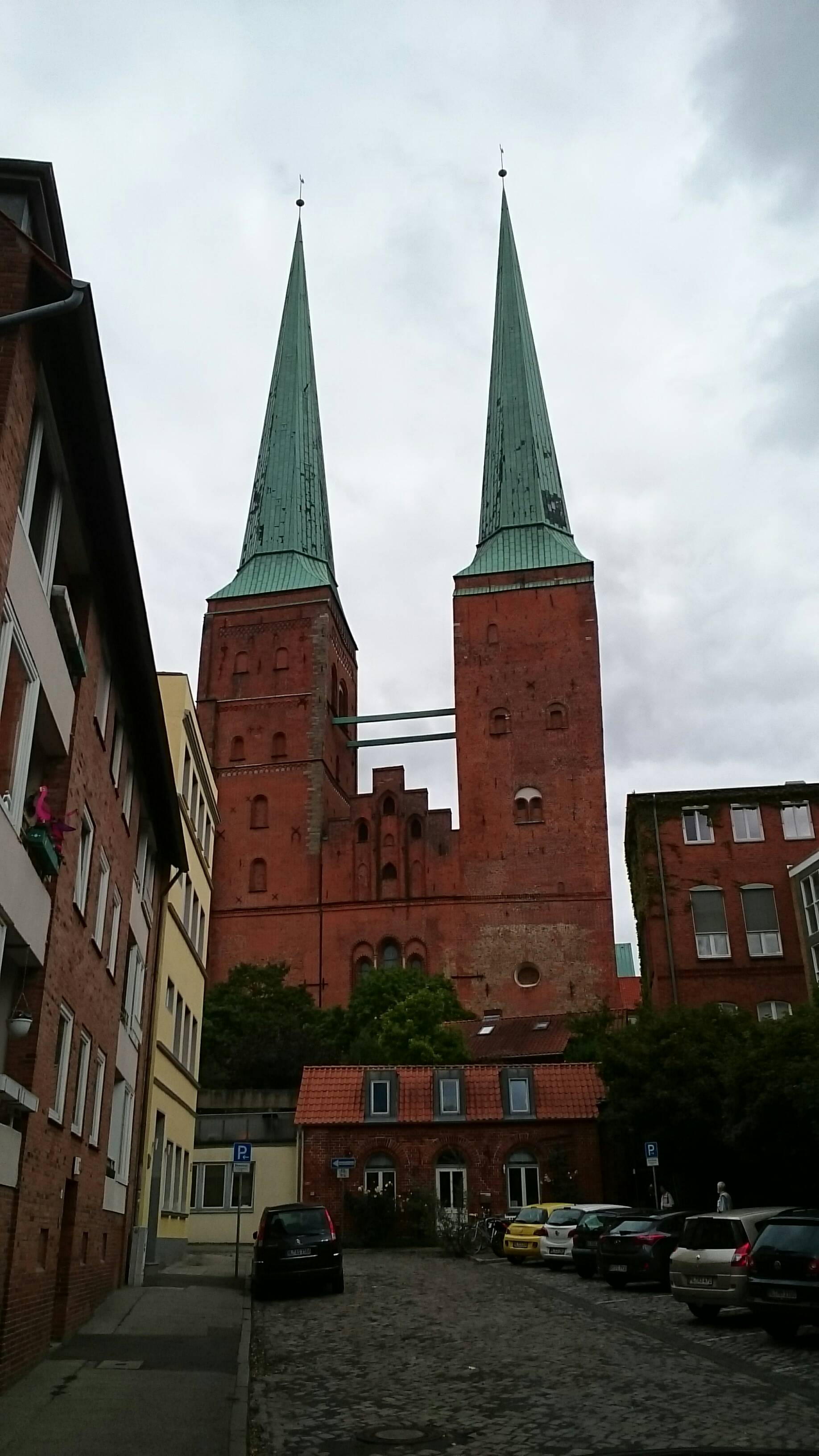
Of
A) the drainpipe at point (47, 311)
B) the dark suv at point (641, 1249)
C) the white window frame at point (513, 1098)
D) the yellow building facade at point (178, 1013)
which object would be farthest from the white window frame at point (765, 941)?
the drainpipe at point (47, 311)

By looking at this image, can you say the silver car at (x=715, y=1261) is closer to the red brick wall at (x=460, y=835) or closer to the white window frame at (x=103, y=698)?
the white window frame at (x=103, y=698)

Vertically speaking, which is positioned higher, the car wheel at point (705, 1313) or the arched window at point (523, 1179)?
the arched window at point (523, 1179)

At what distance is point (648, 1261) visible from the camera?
1889 centimetres

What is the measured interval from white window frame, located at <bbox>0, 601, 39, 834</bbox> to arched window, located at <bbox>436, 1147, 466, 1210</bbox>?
27.2 metres

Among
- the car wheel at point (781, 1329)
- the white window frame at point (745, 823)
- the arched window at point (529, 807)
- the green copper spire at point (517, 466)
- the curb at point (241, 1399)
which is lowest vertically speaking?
the curb at point (241, 1399)

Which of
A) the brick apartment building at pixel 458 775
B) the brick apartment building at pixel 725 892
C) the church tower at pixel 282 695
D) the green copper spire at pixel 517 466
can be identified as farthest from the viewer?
the green copper spire at pixel 517 466

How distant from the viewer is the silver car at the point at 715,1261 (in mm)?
14711

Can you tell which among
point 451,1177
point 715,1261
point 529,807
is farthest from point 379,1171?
point 529,807

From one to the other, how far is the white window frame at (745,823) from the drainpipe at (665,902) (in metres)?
2.36

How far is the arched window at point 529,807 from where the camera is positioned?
64.4 meters

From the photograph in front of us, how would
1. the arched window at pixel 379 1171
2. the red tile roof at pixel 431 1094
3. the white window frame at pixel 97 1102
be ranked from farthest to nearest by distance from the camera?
the red tile roof at pixel 431 1094 < the arched window at pixel 379 1171 < the white window frame at pixel 97 1102

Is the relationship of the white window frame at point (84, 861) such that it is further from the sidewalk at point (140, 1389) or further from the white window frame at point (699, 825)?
the white window frame at point (699, 825)

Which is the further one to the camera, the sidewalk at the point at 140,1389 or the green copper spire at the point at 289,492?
the green copper spire at the point at 289,492

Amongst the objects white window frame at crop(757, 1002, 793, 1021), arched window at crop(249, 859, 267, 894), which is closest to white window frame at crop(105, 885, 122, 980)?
white window frame at crop(757, 1002, 793, 1021)
